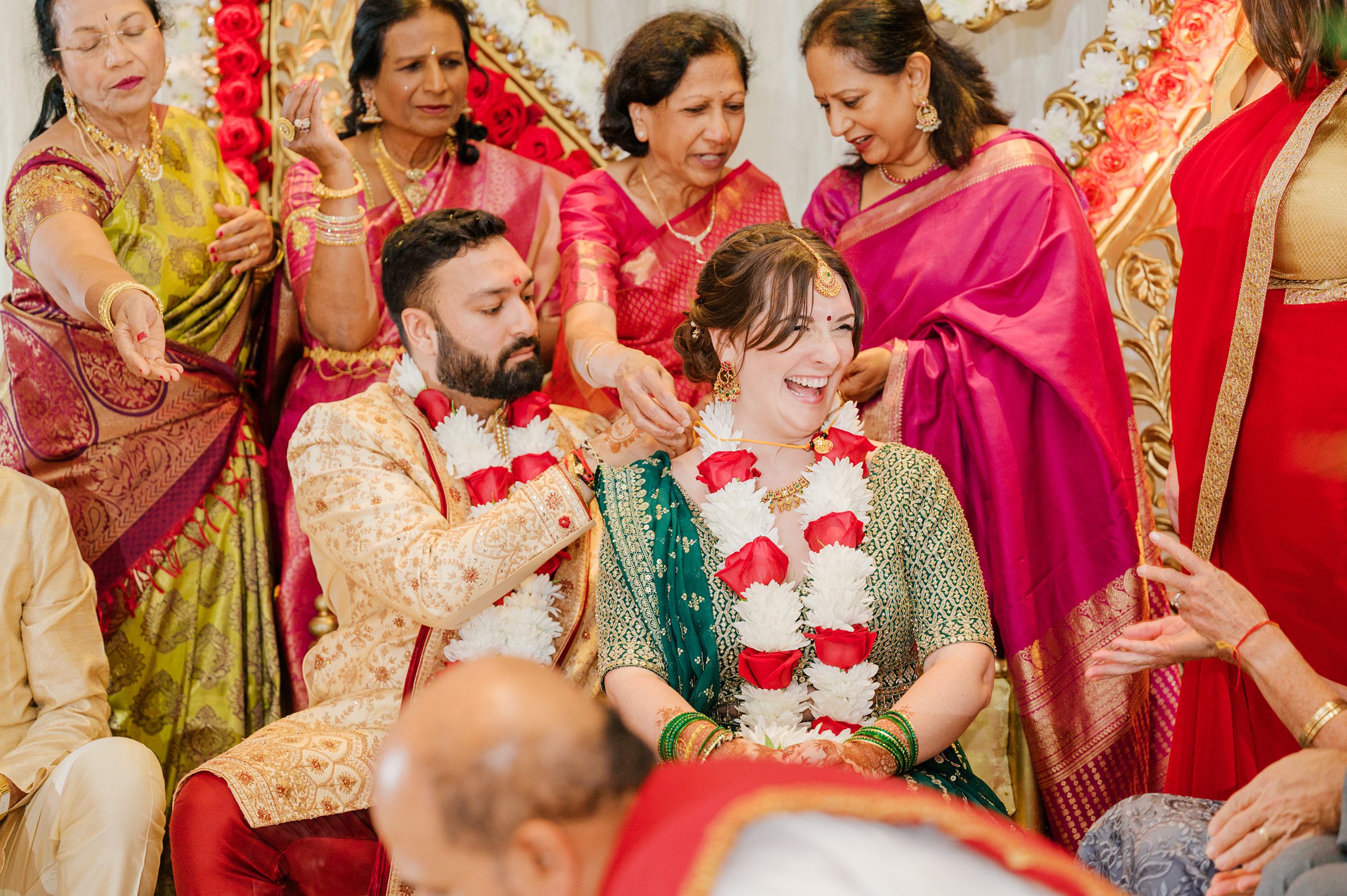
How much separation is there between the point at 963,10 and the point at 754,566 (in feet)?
7.86

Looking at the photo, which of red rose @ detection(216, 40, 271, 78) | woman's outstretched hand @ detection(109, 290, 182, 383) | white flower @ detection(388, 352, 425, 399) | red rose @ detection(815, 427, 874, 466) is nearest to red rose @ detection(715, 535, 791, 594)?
red rose @ detection(815, 427, 874, 466)

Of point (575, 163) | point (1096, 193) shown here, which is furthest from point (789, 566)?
point (575, 163)

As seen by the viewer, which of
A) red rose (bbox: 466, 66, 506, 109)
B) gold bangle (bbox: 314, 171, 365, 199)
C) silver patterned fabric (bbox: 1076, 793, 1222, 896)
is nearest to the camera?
silver patterned fabric (bbox: 1076, 793, 1222, 896)

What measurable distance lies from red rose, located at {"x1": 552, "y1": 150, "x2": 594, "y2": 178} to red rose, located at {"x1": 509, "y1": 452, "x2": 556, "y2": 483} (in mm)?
1612

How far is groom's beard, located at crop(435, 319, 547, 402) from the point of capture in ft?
9.65

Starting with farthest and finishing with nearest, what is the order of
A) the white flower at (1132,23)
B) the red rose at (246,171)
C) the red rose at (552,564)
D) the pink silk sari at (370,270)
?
the red rose at (246,171) < the white flower at (1132,23) < the pink silk sari at (370,270) < the red rose at (552,564)

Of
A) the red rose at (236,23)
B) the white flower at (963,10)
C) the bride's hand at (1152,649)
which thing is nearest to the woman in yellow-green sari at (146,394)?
the red rose at (236,23)

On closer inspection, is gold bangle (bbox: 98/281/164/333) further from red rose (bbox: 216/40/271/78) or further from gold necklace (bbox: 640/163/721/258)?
red rose (bbox: 216/40/271/78)

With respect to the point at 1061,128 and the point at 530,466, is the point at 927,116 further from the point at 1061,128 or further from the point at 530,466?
the point at 530,466

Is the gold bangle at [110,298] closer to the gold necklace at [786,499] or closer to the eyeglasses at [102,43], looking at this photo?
the eyeglasses at [102,43]

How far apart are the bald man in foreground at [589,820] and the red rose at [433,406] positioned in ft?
5.93

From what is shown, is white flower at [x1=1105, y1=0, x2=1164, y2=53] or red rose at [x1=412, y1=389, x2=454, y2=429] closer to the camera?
red rose at [x1=412, y1=389, x2=454, y2=429]

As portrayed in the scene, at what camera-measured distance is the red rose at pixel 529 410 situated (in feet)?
9.71

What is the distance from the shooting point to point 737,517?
2.41 m
